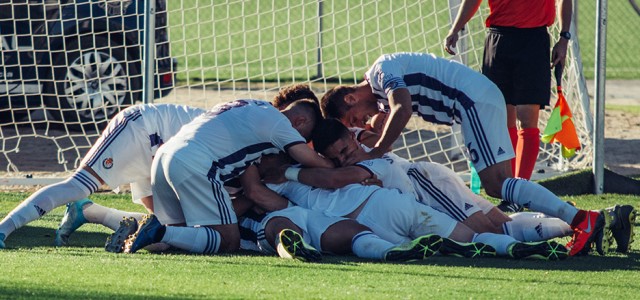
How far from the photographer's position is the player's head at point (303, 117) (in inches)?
259

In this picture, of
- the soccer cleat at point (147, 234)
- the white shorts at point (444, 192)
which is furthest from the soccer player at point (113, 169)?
the white shorts at point (444, 192)

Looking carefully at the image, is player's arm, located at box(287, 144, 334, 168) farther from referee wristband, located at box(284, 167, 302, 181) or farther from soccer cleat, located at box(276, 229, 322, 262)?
soccer cleat, located at box(276, 229, 322, 262)

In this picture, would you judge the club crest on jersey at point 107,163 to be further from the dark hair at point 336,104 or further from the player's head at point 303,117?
the dark hair at point 336,104

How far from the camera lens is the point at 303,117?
259 inches

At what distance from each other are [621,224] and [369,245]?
140 cm

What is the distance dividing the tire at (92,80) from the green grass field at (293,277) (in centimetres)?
485

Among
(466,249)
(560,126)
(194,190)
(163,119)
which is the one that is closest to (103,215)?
(163,119)

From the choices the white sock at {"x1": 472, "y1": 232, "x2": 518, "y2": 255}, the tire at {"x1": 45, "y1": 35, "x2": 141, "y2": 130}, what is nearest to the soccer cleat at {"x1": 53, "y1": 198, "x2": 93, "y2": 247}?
the white sock at {"x1": 472, "y1": 232, "x2": 518, "y2": 255}

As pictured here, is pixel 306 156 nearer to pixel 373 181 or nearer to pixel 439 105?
pixel 373 181

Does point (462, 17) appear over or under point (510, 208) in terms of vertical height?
Answer: over

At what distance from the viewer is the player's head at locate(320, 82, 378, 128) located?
696 cm

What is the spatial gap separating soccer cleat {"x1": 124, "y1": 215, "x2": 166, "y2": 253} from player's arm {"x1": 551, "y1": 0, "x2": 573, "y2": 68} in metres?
3.11

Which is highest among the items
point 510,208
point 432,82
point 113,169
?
point 432,82

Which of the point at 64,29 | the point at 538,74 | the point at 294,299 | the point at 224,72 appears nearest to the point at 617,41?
the point at 224,72
